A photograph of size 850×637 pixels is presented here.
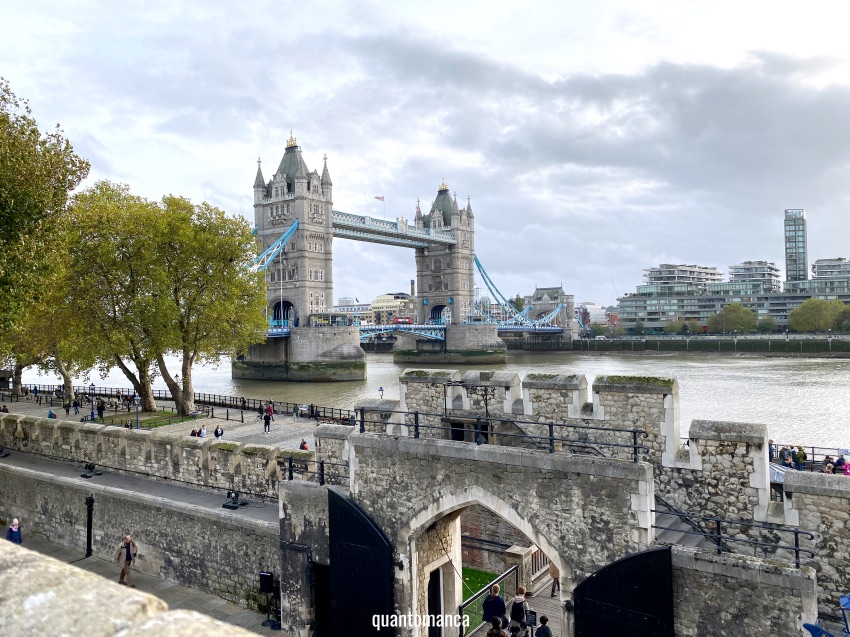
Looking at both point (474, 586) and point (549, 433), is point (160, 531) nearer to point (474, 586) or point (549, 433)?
point (474, 586)

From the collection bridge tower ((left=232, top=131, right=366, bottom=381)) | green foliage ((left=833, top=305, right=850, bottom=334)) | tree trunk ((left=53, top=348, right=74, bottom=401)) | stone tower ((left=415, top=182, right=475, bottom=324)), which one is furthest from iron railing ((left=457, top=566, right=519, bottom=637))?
green foliage ((left=833, top=305, right=850, bottom=334))

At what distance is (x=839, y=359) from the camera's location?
6938 centimetres

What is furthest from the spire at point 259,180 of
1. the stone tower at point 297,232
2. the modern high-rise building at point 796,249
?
the modern high-rise building at point 796,249

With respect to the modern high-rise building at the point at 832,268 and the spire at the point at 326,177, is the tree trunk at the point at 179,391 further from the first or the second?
the modern high-rise building at the point at 832,268

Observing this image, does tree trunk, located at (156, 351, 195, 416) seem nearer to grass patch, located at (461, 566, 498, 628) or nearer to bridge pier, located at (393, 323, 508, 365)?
grass patch, located at (461, 566, 498, 628)

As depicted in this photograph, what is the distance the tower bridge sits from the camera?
59750 mm

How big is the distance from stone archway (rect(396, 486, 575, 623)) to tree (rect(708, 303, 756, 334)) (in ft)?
341

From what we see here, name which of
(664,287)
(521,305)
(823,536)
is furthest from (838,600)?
(521,305)

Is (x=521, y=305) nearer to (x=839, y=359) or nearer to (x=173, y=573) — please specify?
(x=839, y=359)

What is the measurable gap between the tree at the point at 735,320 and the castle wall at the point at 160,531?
105 m

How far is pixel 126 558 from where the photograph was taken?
12.1m

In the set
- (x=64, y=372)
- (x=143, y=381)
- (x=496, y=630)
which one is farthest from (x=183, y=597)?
(x=64, y=372)

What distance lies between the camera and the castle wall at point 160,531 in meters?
11.2

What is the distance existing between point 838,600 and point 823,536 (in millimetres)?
627
